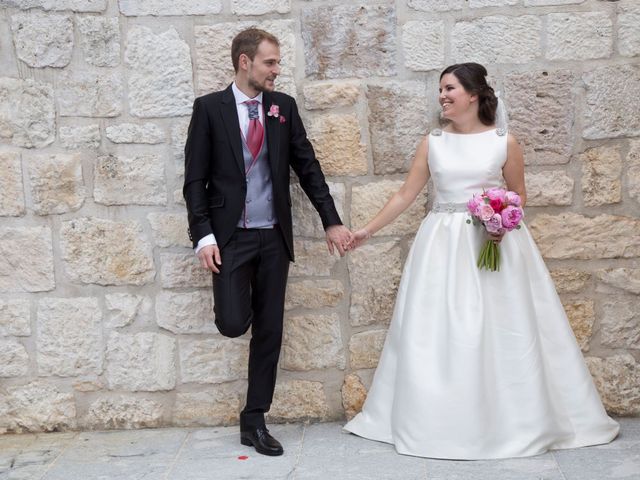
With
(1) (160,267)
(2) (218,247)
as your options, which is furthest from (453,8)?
(1) (160,267)

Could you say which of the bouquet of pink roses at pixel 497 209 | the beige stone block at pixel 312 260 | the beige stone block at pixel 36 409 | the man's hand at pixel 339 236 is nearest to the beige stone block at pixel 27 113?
the beige stone block at pixel 36 409

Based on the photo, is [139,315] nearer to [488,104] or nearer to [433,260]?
[433,260]

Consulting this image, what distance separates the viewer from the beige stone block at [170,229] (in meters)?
4.60

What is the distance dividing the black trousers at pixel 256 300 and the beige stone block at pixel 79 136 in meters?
0.94

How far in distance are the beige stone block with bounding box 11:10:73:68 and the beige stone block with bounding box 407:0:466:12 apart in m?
1.69

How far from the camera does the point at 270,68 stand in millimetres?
4133

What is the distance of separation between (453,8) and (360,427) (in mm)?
2103

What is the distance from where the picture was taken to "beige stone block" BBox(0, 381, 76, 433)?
4.70m

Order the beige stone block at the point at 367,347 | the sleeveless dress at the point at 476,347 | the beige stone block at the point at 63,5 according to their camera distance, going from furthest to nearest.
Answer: the beige stone block at the point at 367,347 < the beige stone block at the point at 63,5 < the sleeveless dress at the point at 476,347

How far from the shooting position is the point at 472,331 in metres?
4.10

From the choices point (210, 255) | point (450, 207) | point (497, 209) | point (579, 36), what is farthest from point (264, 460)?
point (579, 36)

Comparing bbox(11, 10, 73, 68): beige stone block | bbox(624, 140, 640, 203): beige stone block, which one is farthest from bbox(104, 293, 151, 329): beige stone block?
bbox(624, 140, 640, 203): beige stone block

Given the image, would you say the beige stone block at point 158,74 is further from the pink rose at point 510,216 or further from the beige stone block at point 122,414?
the pink rose at point 510,216

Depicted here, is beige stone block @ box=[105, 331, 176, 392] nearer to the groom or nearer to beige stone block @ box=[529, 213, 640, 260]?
the groom
